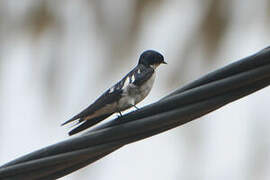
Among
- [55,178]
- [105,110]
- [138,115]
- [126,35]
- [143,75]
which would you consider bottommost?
[55,178]

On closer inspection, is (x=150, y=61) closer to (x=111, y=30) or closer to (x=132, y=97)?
(x=132, y=97)

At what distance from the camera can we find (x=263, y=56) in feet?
10.3

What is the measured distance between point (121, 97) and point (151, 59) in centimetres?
63

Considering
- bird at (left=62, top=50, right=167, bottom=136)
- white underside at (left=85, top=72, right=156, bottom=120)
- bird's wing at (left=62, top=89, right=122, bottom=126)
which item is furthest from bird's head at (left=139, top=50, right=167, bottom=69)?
bird's wing at (left=62, top=89, right=122, bottom=126)

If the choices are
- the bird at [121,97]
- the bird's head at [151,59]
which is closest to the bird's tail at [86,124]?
the bird at [121,97]

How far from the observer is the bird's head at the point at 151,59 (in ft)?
15.3

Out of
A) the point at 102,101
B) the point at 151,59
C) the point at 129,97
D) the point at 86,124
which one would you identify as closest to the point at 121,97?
the point at 129,97

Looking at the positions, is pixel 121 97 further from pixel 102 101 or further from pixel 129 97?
pixel 102 101

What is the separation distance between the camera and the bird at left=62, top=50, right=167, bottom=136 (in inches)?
153

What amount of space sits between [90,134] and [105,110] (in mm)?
706

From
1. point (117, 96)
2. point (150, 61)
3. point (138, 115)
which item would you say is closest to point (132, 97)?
point (117, 96)

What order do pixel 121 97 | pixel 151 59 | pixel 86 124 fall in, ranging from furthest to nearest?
pixel 151 59 → pixel 121 97 → pixel 86 124

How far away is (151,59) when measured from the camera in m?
4.72

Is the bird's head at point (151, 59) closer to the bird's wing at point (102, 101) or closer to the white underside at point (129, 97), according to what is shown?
the white underside at point (129, 97)
